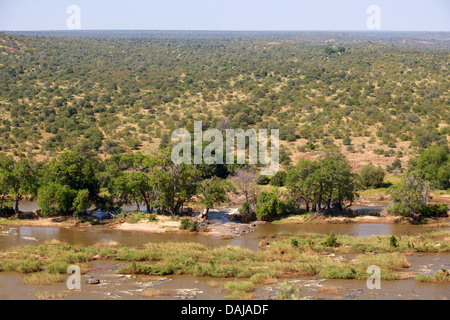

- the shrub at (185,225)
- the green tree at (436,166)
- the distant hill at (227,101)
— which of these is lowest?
the shrub at (185,225)

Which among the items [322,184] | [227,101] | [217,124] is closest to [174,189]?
[322,184]

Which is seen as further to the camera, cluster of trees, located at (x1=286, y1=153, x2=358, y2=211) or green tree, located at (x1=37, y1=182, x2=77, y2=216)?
cluster of trees, located at (x1=286, y1=153, x2=358, y2=211)

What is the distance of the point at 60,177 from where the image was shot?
34.0 metres

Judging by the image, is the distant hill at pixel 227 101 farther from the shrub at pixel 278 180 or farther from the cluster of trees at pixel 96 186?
the cluster of trees at pixel 96 186

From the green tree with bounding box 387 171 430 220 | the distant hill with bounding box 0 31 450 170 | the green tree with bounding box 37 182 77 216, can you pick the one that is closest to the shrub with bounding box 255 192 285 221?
the green tree with bounding box 387 171 430 220

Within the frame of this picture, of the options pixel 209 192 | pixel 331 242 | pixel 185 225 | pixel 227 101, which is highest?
pixel 227 101

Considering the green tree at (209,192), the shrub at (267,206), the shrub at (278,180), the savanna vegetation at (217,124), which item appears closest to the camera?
the green tree at (209,192)

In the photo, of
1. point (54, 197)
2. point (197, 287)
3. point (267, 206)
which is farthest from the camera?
point (267, 206)

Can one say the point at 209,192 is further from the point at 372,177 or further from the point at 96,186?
the point at 372,177

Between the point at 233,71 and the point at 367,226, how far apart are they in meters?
62.6

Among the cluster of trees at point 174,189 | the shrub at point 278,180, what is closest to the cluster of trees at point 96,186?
the cluster of trees at point 174,189

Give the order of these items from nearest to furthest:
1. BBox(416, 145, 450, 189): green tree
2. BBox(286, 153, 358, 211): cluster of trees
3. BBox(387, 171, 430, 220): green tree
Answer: BBox(387, 171, 430, 220): green tree
BBox(286, 153, 358, 211): cluster of trees
BBox(416, 145, 450, 189): green tree

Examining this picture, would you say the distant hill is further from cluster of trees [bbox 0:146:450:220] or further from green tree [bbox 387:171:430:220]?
green tree [bbox 387:171:430:220]

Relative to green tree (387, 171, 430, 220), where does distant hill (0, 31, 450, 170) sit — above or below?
above
